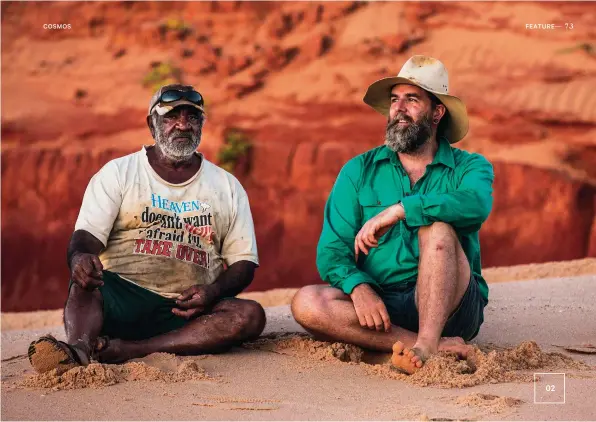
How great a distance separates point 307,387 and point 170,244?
1.28 metres

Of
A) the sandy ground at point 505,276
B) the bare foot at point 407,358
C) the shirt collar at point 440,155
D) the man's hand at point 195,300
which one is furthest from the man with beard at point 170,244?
the sandy ground at point 505,276

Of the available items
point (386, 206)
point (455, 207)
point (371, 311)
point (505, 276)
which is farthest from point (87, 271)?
point (505, 276)

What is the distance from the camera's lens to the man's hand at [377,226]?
17.5 ft

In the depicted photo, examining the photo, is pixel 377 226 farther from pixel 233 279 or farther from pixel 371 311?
pixel 233 279

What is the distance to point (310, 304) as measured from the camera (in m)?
5.50

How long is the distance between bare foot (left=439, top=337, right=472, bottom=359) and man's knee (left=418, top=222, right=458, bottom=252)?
50 centimetres

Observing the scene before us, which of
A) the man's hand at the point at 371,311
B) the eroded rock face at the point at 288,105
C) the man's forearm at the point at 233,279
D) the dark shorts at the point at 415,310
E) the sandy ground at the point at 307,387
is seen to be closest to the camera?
the sandy ground at the point at 307,387

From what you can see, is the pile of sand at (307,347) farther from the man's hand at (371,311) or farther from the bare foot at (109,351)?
the bare foot at (109,351)

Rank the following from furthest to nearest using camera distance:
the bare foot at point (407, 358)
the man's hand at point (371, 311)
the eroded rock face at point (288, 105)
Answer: the eroded rock face at point (288, 105) → the man's hand at point (371, 311) → the bare foot at point (407, 358)

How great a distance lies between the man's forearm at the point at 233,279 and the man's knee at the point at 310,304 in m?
0.36

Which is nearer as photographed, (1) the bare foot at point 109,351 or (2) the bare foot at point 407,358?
(2) the bare foot at point 407,358

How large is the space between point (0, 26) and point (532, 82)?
997cm

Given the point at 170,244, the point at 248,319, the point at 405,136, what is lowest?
the point at 248,319

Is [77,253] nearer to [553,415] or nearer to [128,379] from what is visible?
[128,379]
